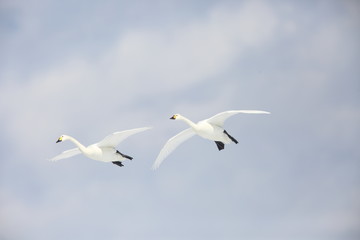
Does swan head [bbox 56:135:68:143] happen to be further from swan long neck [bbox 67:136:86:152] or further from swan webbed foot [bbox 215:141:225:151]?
swan webbed foot [bbox 215:141:225:151]

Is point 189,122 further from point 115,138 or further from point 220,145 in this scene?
point 115,138

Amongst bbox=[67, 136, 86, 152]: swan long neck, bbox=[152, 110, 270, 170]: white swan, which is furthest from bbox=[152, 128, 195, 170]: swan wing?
bbox=[67, 136, 86, 152]: swan long neck

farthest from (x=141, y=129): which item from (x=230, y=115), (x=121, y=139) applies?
(x=230, y=115)

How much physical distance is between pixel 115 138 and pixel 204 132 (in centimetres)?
646

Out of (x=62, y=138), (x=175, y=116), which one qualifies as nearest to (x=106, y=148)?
(x=62, y=138)

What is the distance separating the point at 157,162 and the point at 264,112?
1035 cm

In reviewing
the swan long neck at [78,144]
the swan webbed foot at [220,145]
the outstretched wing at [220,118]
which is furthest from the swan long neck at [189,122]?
the swan long neck at [78,144]

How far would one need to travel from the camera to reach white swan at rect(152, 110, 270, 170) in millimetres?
52344

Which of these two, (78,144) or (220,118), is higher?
(220,118)

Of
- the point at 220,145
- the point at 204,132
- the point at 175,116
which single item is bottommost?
the point at 204,132

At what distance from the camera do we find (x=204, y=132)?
52.5 meters

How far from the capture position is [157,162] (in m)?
54.9

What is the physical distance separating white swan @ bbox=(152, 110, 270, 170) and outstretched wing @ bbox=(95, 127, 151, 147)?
3415 mm

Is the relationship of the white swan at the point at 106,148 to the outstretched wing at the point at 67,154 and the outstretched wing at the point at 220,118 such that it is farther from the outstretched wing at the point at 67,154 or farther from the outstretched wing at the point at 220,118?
the outstretched wing at the point at 220,118
